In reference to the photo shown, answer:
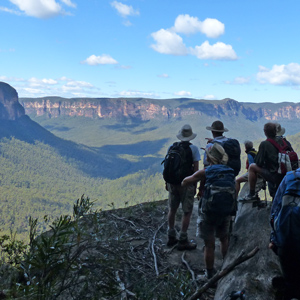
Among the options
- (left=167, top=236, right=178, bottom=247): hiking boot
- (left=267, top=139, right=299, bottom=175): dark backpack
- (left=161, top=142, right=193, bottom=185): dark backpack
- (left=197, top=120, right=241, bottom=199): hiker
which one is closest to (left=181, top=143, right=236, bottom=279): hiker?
(left=197, top=120, right=241, bottom=199): hiker

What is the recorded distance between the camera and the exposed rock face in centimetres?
18050

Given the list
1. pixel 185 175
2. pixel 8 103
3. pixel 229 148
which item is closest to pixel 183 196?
pixel 185 175

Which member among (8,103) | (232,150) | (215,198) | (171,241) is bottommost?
(171,241)

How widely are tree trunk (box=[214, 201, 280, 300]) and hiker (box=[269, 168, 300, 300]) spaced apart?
0.32m

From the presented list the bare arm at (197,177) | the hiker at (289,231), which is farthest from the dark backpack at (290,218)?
the bare arm at (197,177)

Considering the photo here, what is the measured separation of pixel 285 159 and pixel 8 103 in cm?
20018

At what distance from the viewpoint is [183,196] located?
5465mm

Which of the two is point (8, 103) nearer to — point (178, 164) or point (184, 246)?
point (178, 164)

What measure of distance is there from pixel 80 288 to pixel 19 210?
346 ft

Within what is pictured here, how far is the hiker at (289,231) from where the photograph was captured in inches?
103

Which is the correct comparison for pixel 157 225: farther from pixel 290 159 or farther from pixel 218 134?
pixel 290 159

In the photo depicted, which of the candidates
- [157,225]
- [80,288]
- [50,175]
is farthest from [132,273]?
[50,175]

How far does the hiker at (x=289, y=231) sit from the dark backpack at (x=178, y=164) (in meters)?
2.49

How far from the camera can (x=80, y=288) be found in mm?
3664
